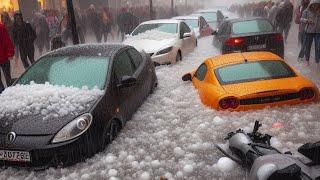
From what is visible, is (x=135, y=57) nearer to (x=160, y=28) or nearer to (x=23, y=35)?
(x=23, y=35)

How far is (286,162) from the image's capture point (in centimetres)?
380

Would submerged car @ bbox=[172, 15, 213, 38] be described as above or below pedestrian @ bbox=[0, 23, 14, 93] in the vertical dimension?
below

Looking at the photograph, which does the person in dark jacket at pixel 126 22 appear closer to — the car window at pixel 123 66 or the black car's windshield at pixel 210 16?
the black car's windshield at pixel 210 16

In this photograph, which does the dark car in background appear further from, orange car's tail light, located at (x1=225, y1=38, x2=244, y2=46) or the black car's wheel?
orange car's tail light, located at (x1=225, y1=38, x2=244, y2=46)

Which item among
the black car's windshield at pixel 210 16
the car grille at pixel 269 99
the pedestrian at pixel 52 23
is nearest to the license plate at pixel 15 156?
the car grille at pixel 269 99

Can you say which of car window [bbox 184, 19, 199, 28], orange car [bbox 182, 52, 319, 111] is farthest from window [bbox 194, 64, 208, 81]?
car window [bbox 184, 19, 199, 28]

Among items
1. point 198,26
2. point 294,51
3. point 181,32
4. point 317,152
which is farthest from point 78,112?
point 198,26

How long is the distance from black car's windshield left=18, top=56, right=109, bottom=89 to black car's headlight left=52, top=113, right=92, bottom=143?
2.90 feet

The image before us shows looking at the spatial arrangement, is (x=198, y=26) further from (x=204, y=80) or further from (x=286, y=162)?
(x=286, y=162)

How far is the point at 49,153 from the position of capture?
5160 millimetres

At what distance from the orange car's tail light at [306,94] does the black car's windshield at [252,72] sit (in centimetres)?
46

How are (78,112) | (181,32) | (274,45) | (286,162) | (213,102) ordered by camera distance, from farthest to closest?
1. (181,32)
2. (274,45)
3. (213,102)
4. (78,112)
5. (286,162)

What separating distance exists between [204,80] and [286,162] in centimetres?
427

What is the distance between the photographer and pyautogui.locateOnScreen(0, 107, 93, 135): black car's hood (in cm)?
528
